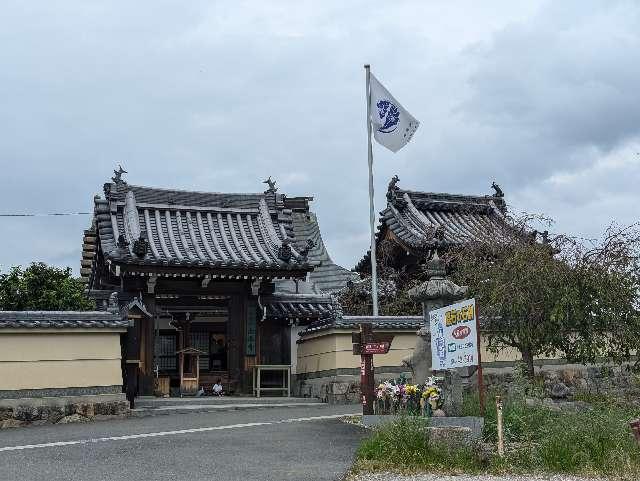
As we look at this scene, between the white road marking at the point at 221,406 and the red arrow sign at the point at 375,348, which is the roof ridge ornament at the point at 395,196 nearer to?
the white road marking at the point at 221,406

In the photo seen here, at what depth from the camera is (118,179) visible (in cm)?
2508

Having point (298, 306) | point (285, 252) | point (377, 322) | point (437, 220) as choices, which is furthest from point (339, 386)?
point (437, 220)

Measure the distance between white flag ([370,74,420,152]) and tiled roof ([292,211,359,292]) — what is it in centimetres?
1170

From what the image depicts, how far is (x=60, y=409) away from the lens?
637 inches

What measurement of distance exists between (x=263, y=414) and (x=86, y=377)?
13.9 ft

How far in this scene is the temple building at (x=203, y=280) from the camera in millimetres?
21406

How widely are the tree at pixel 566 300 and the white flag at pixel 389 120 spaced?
22.9ft

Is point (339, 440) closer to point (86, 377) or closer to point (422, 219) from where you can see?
point (86, 377)

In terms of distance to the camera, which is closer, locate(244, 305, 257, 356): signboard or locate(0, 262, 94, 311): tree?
locate(244, 305, 257, 356): signboard

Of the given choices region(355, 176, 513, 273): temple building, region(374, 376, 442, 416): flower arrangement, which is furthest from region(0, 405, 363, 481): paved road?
region(355, 176, 513, 273): temple building

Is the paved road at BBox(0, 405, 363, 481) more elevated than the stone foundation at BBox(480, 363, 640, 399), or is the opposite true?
the stone foundation at BBox(480, 363, 640, 399)

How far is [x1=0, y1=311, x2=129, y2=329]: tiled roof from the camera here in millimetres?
16266

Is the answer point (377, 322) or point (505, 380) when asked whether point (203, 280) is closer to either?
point (377, 322)

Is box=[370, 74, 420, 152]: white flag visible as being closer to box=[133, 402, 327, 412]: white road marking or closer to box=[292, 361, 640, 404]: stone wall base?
box=[292, 361, 640, 404]: stone wall base
